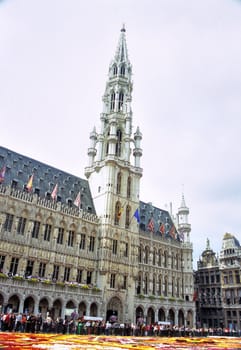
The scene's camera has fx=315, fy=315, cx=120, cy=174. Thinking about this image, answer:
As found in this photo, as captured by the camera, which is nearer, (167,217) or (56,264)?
(56,264)

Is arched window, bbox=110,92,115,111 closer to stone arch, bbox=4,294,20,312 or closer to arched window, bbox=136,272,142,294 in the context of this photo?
arched window, bbox=136,272,142,294

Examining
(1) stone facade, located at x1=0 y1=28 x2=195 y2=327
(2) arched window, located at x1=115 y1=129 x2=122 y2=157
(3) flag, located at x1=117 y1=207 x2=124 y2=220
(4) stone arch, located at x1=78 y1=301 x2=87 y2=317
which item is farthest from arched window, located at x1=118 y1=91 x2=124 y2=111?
(4) stone arch, located at x1=78 y1=301 x2=87 y2=317

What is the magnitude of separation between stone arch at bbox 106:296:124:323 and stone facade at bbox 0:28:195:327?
150 mm

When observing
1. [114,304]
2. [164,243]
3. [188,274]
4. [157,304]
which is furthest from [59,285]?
[188,274]

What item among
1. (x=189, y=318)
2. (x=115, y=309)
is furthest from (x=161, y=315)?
(x=115, y=309)

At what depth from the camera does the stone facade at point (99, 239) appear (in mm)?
43406

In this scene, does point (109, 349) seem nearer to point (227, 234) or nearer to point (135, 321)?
point (135, 321)

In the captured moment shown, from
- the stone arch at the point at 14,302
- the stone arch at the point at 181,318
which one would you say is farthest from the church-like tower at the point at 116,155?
the stone arch at the point at 181,318

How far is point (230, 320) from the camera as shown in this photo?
70938 mm

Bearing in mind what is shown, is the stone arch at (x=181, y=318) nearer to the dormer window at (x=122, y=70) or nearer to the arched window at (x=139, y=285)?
the arched window at (x=139, y=285)

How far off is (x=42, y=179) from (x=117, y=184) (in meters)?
13.9

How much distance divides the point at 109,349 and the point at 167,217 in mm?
60351

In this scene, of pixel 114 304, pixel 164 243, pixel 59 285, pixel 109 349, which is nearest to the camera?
pixel 109 349

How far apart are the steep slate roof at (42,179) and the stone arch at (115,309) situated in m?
15.3
